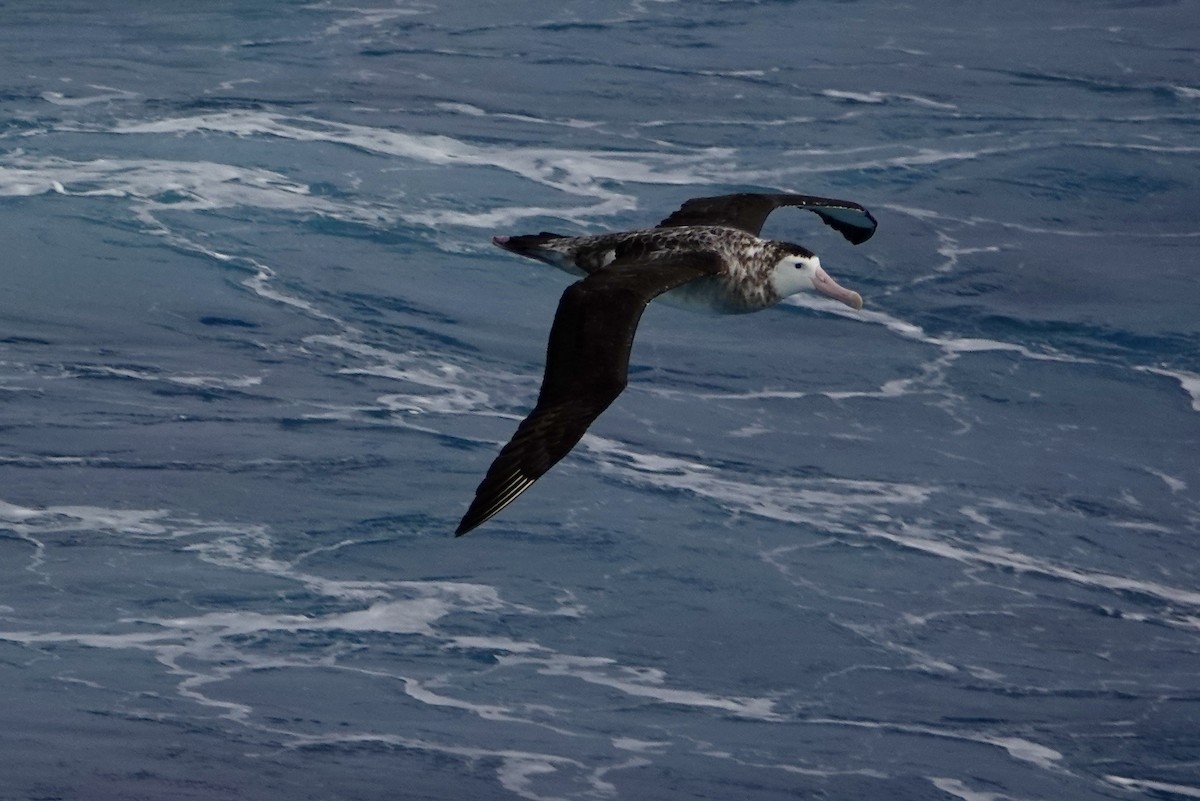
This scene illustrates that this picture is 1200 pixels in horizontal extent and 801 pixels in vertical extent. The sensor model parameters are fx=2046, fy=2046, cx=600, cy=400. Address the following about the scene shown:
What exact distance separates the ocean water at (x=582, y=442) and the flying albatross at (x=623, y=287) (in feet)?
16.1

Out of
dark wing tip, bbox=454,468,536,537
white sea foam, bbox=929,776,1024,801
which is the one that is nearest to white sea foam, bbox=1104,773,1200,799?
white sea foam, bbox=929,776,1024,801

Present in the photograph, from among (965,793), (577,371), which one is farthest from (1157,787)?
(577,371)

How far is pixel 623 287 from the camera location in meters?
16.4

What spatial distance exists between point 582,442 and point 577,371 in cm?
1093

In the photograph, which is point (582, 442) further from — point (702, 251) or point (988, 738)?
point (702, 251)

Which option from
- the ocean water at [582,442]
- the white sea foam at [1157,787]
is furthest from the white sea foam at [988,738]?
the white sea foam at [1157,787]

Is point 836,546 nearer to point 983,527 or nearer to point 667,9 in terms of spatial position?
point 983,527

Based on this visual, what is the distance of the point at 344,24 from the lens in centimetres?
4316

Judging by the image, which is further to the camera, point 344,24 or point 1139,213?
point 344,24

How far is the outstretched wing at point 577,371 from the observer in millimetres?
14492

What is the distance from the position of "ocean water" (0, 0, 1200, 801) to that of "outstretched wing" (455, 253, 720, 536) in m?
5.65

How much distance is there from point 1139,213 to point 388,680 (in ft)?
60.3

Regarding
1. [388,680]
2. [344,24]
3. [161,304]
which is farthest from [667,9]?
[388,680]

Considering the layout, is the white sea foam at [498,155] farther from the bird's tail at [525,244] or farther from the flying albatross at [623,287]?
the bird's tail at [525,244]
